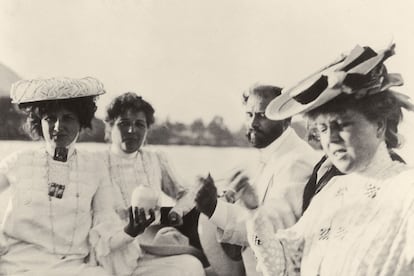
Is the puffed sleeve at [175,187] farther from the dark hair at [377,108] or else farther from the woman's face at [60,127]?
the dark hair at [377,108]

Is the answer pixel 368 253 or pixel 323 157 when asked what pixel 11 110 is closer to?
pixel 323 157

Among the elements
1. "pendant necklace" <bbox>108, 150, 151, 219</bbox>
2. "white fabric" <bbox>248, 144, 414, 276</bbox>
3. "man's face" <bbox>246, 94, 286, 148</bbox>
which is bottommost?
"white fabric" <bbox>248, 144, 414, 276</bbox>

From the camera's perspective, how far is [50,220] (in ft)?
6.45

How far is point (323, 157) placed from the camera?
1981mm

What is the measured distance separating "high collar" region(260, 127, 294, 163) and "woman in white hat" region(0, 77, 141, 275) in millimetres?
426

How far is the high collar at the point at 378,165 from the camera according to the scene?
1.95 metres

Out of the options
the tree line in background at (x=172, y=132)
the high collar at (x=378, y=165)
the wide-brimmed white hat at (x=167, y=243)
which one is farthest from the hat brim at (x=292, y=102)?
the wide-brimmed white hat at (x=167, y=243)

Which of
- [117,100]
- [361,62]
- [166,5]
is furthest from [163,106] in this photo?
[361,62]

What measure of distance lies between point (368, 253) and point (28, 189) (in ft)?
3.19

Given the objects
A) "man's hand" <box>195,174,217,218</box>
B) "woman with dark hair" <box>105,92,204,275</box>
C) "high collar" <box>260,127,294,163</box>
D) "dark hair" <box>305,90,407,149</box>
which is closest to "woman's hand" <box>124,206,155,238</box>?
"woman with dark hair" <box>105,92,204,275</box>

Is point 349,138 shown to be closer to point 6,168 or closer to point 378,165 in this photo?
point 378,165

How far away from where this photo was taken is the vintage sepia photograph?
1.96 meters

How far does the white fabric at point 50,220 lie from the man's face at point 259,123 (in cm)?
45

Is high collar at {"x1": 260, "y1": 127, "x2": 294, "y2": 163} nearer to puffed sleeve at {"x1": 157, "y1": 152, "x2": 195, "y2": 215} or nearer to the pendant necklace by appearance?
puffed sleeve at {"x1": 157, "y1": 152, "x2": 195, "y2": 215}
